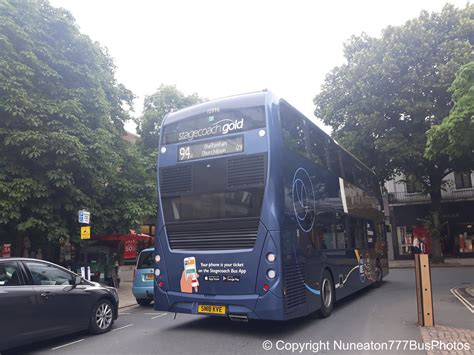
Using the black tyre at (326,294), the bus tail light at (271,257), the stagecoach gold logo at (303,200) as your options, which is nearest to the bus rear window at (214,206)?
the bus tail light at (271,257)

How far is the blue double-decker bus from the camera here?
7.38 metres

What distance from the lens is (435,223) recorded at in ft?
82.1

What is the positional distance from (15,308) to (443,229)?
97.6ft

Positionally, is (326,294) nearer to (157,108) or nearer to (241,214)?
(241,214)

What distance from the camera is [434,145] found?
13.2m

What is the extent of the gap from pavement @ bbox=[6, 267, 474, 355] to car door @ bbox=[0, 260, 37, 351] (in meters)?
0.61

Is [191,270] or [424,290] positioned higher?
[191,270]

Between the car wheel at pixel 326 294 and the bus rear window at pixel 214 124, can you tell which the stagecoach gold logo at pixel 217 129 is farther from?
the car wheel at pixel 326 294

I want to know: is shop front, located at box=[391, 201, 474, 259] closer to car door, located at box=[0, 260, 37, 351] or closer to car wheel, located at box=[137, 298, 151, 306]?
car wheel, located at box=[137, 298, 151, 306]

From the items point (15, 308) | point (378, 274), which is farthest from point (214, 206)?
Result: point (378, 274)

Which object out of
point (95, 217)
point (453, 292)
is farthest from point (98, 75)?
point (453, 292)

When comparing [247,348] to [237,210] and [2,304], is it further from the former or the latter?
[2,304]

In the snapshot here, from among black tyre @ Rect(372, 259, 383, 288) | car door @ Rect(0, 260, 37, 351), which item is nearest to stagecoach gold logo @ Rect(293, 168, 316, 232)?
car door @ Rect(0, 260, 37, 351)

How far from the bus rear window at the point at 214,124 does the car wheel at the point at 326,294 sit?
3.69 meters
